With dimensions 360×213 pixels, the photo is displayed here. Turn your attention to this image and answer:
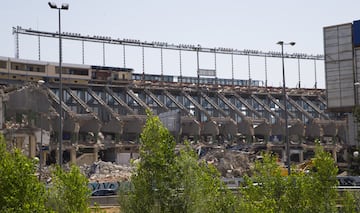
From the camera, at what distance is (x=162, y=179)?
18.9 meters

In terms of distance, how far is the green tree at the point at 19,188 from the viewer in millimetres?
15227

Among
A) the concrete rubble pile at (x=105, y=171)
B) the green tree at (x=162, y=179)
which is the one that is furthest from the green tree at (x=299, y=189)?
the concrete rubble pile at (x=105, y=171)

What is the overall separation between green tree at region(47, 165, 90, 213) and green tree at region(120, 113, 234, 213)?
1447mm

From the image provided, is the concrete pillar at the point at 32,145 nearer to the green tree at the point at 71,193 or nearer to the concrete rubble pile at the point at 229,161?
the concrete rubble pile at the point at 229,161

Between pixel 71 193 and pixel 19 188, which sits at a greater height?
pixel 19 188

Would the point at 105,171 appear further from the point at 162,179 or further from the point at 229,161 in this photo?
the point at 162,179

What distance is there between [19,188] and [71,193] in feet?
13.5

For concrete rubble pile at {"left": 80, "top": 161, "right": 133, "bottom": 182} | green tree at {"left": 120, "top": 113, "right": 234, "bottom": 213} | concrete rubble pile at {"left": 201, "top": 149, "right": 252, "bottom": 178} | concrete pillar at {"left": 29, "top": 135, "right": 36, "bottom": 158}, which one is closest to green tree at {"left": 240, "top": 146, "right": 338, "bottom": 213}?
green tree at {"left": 120, "top": 113, "right": 234, "bottom": 213}

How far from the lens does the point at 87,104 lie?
10106 cm

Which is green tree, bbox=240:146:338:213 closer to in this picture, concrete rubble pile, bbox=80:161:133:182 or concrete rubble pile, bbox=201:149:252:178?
concrete rubble pile, bbox=80:161:133:182

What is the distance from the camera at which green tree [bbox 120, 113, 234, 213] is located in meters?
18.9

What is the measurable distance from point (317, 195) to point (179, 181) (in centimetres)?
711

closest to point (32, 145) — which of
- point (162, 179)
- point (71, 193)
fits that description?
point (71, 193)

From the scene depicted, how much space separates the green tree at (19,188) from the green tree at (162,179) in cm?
406
